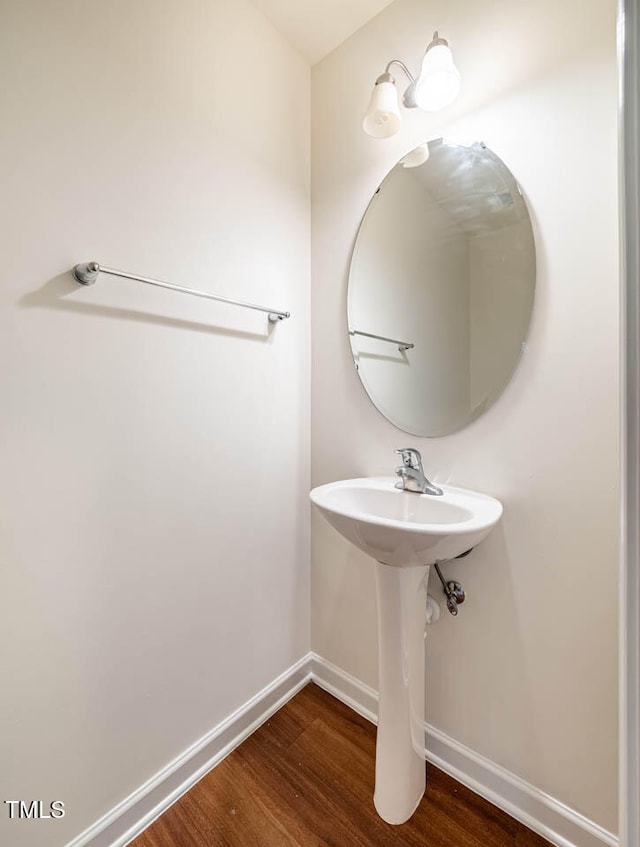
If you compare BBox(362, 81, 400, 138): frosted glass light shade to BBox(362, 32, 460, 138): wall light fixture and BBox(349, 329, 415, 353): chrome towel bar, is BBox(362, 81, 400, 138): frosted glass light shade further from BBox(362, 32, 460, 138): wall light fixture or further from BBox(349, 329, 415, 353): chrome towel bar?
BBox(349, 329, 415, 353): chrome towel bar

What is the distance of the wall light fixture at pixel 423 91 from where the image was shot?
972mm

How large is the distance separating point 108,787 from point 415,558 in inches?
38.5

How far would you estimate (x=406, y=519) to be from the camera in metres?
1.13

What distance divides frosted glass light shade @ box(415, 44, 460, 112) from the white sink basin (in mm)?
1091

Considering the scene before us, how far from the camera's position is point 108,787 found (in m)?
0.95

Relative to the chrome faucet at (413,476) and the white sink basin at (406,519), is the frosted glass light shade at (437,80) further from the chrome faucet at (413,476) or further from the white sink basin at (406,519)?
the white sink basin at (406,519)

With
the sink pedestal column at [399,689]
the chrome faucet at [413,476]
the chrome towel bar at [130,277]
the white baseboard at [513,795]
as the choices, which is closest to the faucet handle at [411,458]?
the chrome faucet at [413,476]

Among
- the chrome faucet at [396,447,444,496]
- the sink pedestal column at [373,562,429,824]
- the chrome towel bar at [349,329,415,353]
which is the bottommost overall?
the sink pedestal column at [373,562,429,824]

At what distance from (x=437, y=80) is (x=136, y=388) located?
1143mm

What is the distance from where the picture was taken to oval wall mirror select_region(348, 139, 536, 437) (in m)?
1.03

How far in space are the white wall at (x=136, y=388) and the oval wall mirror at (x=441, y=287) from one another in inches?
13.3

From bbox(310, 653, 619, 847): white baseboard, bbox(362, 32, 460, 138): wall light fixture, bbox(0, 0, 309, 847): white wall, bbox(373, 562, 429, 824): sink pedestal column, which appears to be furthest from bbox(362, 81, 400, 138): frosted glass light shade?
bbox(310, 653, 619, 847): white baseboard

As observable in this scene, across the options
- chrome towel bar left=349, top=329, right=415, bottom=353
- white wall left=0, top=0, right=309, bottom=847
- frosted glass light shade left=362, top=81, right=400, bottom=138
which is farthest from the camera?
chrome towel bar left=349, top=329, right=415, bottom=353

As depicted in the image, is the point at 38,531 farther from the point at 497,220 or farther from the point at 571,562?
the point at 497,220
